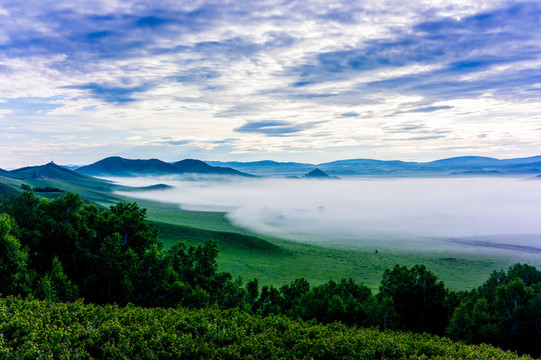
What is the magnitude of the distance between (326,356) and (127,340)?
11764 mm

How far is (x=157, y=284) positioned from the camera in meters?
Answer: 37.5

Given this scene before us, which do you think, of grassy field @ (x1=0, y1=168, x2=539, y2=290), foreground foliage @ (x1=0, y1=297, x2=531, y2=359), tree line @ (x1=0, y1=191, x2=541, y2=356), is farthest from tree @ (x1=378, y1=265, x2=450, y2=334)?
grassy field @ (x1=0, y1=168, x2=539, y2=290)

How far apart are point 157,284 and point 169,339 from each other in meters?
18.8

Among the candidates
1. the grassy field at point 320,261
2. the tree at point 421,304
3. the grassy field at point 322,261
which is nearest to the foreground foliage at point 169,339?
the tree at point 421,304

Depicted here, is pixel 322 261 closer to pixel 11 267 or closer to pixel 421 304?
pixel 421 304

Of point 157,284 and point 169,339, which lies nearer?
point 169,339

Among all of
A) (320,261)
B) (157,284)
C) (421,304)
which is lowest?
(320,261)

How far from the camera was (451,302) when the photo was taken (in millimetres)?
46188

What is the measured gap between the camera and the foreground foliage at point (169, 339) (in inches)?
706

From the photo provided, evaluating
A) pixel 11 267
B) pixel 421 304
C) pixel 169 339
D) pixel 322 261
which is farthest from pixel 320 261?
pixel 169 339

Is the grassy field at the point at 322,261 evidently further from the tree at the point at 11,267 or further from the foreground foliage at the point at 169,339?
the foreground foliage at the point at 169,339

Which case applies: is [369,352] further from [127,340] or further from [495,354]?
[127,340]

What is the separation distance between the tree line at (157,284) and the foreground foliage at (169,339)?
9.71 meters

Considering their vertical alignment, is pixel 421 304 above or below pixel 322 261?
above
